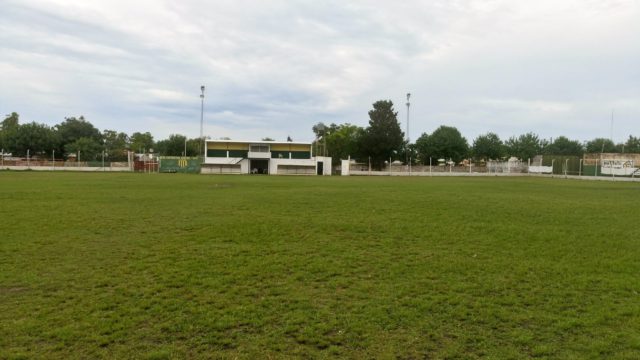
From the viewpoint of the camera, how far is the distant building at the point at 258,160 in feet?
245

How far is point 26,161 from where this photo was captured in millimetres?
70562

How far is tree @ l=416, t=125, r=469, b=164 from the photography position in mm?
96625

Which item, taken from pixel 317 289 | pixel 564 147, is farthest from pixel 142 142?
pixel 317 289

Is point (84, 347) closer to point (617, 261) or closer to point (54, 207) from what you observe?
point (617, 261)

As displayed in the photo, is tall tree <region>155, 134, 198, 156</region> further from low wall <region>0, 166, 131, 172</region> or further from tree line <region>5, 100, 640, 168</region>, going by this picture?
low wall <region>0, 166, 131, 172</region>

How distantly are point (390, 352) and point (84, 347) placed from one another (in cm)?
350

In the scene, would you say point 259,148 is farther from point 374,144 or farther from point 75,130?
point 75,130

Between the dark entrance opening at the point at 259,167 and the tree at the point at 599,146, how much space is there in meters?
82.5

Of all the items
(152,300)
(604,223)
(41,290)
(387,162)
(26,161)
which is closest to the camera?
(152,300)

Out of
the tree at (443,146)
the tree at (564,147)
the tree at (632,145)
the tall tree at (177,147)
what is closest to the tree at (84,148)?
the tall tree at (177,147)

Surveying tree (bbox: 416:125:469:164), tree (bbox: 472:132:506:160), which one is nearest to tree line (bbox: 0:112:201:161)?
tree (bbox: 416:125:469:164)

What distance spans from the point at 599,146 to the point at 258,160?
294ft

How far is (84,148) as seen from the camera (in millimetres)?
91312

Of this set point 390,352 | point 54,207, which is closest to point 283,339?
point 390,352
